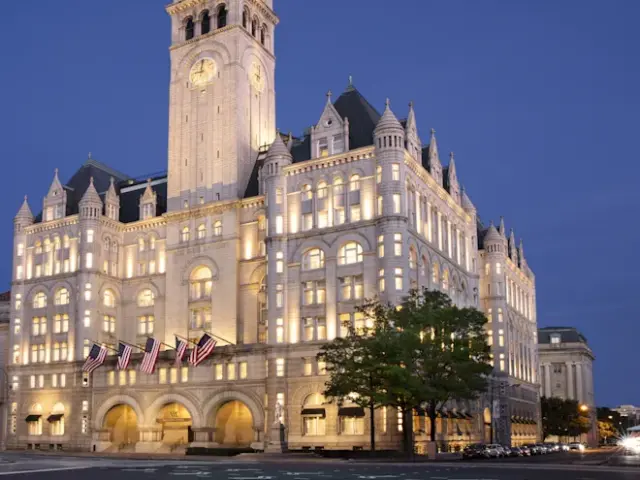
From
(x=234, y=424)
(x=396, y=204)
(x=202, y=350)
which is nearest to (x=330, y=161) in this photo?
(x=396, y=204)

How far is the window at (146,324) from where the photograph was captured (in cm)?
10306

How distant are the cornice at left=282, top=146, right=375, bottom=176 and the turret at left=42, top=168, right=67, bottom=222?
35.2 m

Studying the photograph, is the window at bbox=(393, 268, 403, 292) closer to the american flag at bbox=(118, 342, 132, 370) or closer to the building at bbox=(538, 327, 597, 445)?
the american flag at bbox=(118, 342, 132, 370)

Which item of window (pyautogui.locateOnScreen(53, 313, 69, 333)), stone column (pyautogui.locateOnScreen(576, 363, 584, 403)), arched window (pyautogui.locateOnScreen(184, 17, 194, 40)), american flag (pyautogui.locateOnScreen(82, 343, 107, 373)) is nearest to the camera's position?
american flag (pyautogui.locateOnScreen(82, 343, 107, 373))

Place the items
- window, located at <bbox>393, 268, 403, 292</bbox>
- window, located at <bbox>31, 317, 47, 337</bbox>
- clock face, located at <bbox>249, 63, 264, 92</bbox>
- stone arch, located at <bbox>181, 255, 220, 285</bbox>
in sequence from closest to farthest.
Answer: window, located at <bbox>393, 268, 403, 292</bbox>, stone arch, located at <bbox>181, 255, 220, 285</bbox>, clock face, located at <bbox>249, 63, 264, 92</bbox>, window, located at <bbox>31, 317, 47, 337</bbox>

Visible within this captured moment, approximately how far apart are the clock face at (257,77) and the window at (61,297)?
116 ft

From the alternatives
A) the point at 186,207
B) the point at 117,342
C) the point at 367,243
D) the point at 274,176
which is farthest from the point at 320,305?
the point at 117,342

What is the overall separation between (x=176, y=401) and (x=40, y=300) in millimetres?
26776

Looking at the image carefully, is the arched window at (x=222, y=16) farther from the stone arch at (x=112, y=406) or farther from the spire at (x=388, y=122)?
the stone arch at (x=112, y=406)

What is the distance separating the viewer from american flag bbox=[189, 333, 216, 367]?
3406 inches

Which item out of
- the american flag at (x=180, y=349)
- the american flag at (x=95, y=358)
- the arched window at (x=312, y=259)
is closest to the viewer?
the arched window at (x=312, y=259)

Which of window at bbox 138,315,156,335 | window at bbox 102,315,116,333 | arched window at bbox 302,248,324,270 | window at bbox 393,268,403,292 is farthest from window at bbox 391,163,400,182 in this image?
window at bbox 102,315,116,333

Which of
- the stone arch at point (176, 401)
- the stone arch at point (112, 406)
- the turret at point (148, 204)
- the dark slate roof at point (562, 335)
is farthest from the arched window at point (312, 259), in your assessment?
the dark slate roof at point (562, 335)

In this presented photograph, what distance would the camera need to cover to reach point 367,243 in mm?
84062
